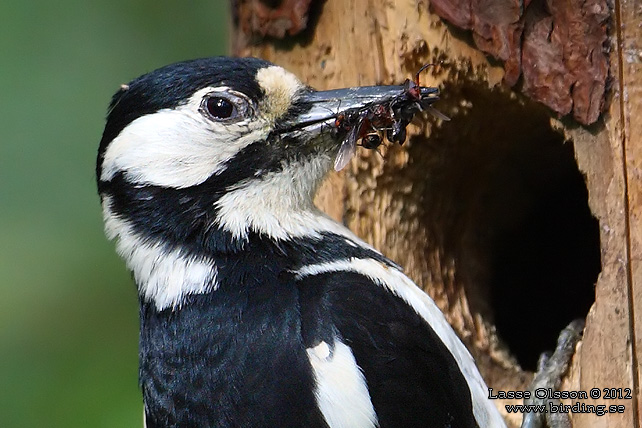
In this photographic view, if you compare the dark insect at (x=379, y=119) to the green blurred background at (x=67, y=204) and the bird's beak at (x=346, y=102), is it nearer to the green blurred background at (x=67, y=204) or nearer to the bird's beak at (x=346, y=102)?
the bird's beak at (x=346, y=102)

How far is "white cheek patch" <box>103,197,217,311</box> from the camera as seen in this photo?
7.33 feet

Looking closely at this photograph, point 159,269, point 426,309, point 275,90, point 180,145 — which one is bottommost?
point 426,309

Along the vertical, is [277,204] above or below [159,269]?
above

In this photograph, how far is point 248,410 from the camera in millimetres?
2021

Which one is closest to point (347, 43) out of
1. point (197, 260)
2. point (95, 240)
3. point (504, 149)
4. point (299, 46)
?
point (299, 46)

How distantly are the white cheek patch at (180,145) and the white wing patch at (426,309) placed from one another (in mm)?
373

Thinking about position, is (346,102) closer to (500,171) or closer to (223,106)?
(223,106)

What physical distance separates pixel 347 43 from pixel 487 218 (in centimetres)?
100

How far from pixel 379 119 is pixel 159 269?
714 millimetres

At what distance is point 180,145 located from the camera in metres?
2.25

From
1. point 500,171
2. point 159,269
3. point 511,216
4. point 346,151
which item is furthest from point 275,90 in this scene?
point 511,216

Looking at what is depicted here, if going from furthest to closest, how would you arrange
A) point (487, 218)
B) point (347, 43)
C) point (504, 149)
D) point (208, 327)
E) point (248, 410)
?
1. point (487, 218)
2. point (504, 149)
3. point (347, 43)
4. point (208, 327)
5. point (248, 410)

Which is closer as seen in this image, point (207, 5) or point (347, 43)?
point (347, 43)

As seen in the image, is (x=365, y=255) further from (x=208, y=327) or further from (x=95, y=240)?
(x=95, y=240)
